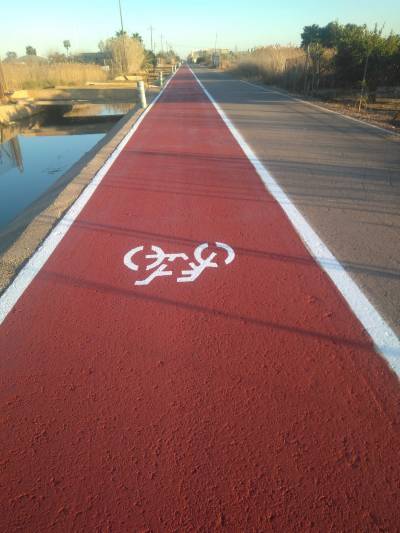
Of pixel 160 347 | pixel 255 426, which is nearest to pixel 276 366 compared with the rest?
pixel 255 426

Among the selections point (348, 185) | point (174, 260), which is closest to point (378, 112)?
point (348, 185)

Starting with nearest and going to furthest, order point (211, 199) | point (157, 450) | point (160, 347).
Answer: point (157, 450) → point (160, 347) → point (211, 199)

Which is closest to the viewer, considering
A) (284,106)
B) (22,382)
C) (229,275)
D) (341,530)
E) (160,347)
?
(341,530)

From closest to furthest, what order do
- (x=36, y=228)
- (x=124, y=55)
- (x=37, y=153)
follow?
(x=36, y=228), (x=37, y=153), (x=124, y=55)

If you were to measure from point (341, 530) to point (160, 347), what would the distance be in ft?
5.15

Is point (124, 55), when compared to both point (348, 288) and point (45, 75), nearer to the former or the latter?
point (45, 75)

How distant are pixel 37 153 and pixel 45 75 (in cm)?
2715

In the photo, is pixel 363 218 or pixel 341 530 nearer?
pixel 341 530

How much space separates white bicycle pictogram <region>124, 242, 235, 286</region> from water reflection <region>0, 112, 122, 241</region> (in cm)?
258

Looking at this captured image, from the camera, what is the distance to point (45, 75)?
36.5 metres

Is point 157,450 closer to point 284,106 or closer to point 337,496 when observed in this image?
point 337,496

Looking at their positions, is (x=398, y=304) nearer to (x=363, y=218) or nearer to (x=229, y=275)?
(x=229, y=275)

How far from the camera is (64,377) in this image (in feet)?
8.61

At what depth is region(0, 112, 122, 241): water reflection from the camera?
966cm
